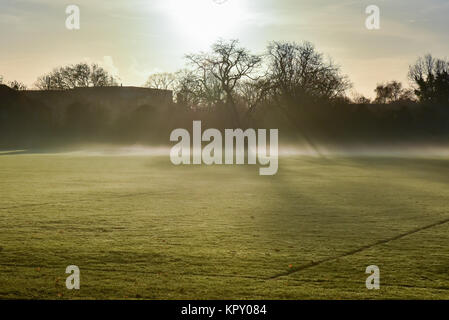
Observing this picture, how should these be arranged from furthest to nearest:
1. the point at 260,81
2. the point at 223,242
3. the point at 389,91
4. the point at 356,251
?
the point at 389,91 → the point at 260,81 → the point at 223,242 → the point at 356,251

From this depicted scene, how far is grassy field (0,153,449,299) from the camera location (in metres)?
7.12

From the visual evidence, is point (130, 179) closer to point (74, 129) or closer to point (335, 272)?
point (335, 272)

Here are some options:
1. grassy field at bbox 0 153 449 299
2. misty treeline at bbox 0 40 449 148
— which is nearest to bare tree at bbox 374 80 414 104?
misty treeline at bbox 0 40 449 148

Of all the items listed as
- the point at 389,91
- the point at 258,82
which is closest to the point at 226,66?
the point at 258,82

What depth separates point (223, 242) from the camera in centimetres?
992

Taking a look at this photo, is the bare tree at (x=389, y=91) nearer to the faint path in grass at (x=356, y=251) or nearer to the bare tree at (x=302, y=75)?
the bare tree at (x=302, y=75)

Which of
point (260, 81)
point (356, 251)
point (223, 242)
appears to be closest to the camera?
point (356, 251)

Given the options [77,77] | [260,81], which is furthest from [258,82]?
[77,77]

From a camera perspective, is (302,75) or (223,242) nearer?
(223,242)

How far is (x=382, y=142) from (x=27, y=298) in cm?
6202

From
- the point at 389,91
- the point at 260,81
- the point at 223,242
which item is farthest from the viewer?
the point at 389,91

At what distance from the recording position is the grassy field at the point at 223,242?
23.4 ft

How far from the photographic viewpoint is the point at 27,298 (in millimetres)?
6621

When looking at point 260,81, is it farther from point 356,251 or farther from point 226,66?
point 356,251
